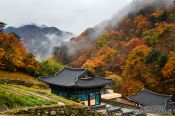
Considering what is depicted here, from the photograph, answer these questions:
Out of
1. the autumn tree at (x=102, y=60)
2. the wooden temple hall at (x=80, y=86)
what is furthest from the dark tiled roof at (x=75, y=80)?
the autumn tree at (x=102, y=60)

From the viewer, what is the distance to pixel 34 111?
14695 mm

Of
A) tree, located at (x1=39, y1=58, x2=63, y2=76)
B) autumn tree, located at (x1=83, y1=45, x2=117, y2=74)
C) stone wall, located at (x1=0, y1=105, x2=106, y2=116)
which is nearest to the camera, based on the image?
stone wall, located at (x1=0, y1=105, x2=106, y2=116)

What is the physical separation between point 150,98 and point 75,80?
18.8 metres

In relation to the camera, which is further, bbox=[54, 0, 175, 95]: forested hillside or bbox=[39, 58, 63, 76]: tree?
bbox=[39, 58, 63, 76]: tree

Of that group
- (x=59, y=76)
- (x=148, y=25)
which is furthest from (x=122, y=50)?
(x=59, y=76)

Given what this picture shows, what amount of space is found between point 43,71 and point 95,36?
4824cm

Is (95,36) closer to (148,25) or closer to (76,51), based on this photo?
(76,51)

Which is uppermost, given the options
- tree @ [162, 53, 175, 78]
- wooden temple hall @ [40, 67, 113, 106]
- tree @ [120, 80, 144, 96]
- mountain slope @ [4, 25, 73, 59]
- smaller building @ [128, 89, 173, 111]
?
mountain slope @ [4, 25, 73, 59]

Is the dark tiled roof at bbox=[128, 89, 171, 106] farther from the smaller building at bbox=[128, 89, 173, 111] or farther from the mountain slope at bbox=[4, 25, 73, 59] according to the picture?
the mountain slope at bbox=[4, 25, 73, 59]

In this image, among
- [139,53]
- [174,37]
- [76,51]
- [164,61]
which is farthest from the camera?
[76,51]

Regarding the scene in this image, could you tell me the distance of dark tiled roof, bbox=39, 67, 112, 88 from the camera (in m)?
40.3

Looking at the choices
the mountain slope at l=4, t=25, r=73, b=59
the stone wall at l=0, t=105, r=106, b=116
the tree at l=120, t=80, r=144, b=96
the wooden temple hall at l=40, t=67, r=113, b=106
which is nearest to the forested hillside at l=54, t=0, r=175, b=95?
the tree at l=120, t=80, r=144, b=96

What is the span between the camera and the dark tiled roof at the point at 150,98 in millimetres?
53812

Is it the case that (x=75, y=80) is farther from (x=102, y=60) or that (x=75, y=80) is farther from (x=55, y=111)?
(x=102, y=60)
